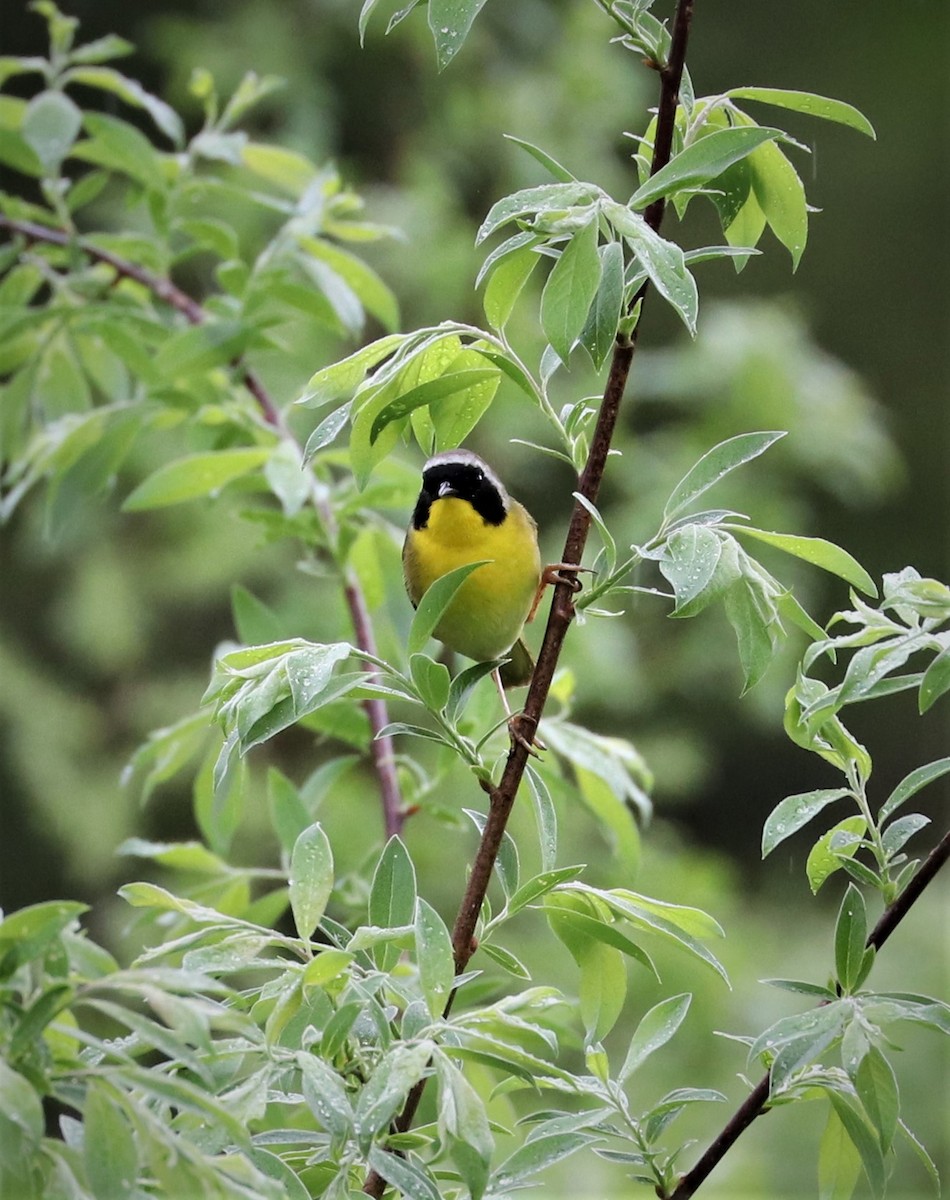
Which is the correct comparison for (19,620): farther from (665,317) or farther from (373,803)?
(665,317)

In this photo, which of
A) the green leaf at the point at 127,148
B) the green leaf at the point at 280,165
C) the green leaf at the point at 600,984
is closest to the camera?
the green leaf at the point at 600,984

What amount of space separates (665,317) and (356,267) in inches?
→ 118

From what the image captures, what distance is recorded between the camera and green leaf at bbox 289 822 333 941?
760mm

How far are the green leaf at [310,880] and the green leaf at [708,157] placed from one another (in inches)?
15.6

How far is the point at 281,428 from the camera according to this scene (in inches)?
58.3

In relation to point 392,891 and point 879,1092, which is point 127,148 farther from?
point 879,1092

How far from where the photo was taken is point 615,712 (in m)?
3.67

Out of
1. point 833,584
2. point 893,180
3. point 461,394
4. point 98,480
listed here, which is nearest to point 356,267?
point 98,480

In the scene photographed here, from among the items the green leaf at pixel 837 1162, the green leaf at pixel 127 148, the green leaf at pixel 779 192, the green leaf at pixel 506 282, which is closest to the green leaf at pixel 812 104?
the green leaf at pixel 779 192

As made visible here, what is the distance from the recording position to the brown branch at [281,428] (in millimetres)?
1294

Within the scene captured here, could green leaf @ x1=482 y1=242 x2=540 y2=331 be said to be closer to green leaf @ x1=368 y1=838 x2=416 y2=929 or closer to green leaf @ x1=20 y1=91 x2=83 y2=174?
green leaf @ x1=368 y1=838 x2=416 y2=929

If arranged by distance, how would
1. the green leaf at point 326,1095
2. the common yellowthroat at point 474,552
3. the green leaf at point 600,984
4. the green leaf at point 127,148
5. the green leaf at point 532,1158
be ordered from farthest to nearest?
the green leaf at point 127,148 < the common yellowthroat at point 474,552 < the green leaf at point 600,984 < the green leaf at point 532,1158 < the green leaf at point 326,1095

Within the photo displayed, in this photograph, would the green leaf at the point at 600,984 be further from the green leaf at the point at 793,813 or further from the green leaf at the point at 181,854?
the green leaf at the point at 181,854

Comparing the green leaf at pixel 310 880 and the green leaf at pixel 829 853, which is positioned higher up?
the green leaf at pixel 829 853
